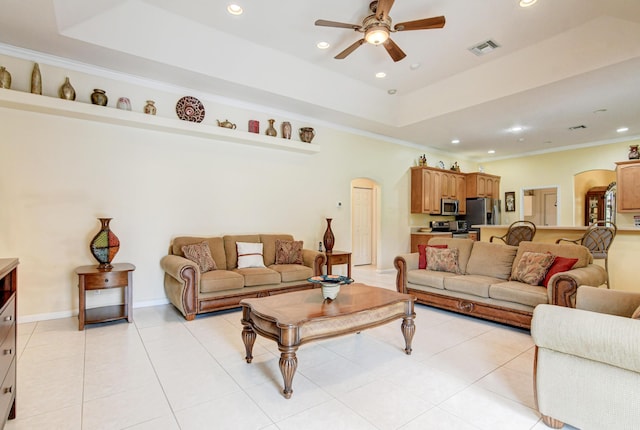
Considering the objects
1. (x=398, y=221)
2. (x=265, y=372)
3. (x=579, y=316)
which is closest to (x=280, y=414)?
(x=265, y=372)

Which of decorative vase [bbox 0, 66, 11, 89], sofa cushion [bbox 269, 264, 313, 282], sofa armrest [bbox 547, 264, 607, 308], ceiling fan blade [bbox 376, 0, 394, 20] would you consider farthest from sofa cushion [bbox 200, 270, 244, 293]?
sofa armrest [bbox 547, 264, 607, 308]

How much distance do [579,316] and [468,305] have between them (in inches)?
86.6

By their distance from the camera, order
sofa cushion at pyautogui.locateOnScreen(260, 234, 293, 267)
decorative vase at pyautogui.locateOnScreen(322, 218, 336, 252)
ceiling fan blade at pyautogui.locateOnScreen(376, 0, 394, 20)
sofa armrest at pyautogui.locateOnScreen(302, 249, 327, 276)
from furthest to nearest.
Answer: decorative vase at pyautogui.locateOnScreen(322, 218, 336, 252), sofa cushion at pyautogui.locateOnScreen(260, 234, 293, 267), sofa armrest at pyautogui.locateOnScreen(302, 249, 327, 276), ceiling fan blade at pyautogui.locateOnScreen(376, 0, 394, 20)

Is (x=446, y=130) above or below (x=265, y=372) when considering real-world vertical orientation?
above

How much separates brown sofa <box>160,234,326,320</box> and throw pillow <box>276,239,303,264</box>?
0.08 metres

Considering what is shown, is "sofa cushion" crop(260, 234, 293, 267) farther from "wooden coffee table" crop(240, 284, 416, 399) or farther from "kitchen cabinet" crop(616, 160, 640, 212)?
"kitchen cabinet" crop(616, 160, 640, 212)

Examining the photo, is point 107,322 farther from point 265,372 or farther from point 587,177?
point 587,177

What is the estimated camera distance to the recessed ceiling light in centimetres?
352

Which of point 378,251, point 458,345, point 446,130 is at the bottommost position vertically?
point 458,345

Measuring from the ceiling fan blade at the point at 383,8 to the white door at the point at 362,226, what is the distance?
5264 mm

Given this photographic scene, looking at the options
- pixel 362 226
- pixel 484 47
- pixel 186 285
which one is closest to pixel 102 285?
pixel 186 285

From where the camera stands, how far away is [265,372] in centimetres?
252

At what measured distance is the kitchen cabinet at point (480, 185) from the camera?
854cm

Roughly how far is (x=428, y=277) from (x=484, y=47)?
316 centimetres
